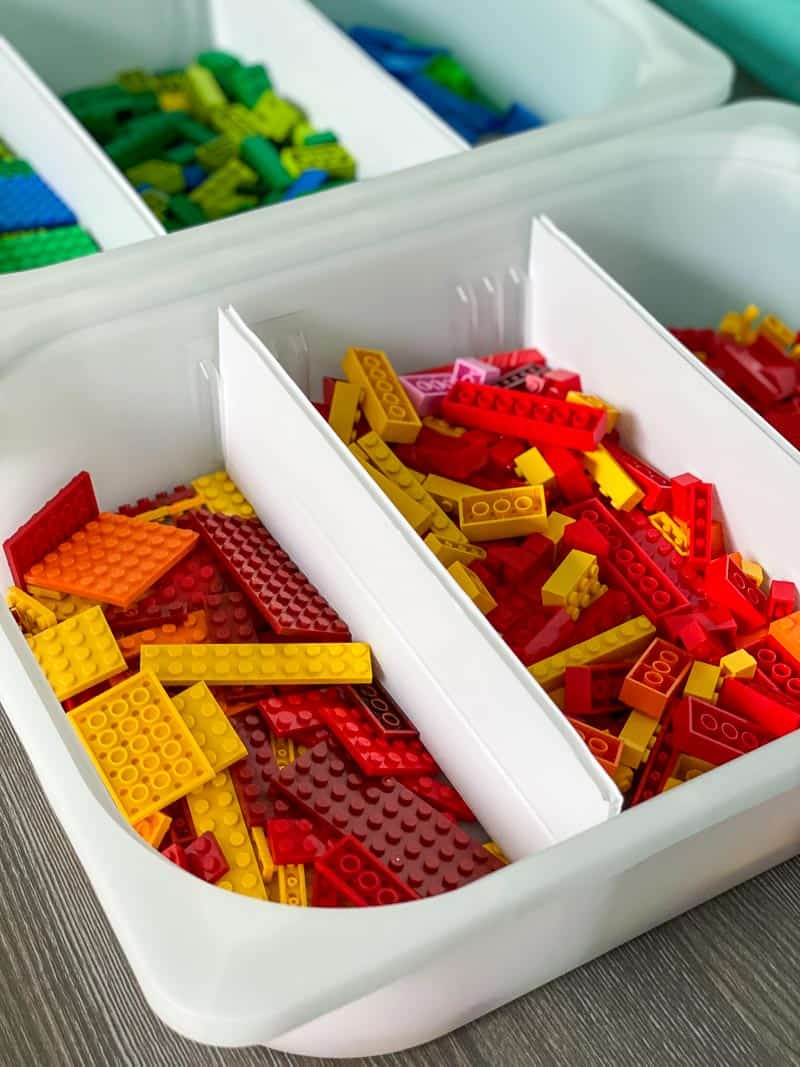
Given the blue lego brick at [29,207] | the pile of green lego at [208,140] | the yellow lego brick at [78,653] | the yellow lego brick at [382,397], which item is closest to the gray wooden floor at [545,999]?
the yellow lego brick at [78,653]

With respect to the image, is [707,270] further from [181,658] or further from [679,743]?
[181,658]

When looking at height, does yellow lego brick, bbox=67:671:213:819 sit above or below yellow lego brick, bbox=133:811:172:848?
above

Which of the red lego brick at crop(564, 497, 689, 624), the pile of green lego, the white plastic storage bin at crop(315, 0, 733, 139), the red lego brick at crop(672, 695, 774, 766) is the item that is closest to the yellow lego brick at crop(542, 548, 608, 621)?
the red lego brick at crop(564, 497, 689, 624)

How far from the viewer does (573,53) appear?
1565mm

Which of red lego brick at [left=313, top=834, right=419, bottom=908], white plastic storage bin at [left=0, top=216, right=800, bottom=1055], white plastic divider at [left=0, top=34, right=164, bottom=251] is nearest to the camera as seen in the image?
white plastic storage bin at [left=0, top=216, right=800, bottom=1055]

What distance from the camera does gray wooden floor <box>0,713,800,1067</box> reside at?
32.6 inches

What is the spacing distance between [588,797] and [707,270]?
30.1 inches

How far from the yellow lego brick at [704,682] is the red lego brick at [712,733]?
0.02m

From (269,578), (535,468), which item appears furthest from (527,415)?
(269,578)

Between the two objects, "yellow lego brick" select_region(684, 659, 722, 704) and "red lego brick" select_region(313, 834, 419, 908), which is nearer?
"red lego brick" select_region(313, 834, 419, 908)

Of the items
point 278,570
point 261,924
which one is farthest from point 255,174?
point 261,924

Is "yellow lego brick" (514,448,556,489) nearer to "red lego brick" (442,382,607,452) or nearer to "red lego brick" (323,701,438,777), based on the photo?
"red lego brick" (442,382,607,452)

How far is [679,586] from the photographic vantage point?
1041mm

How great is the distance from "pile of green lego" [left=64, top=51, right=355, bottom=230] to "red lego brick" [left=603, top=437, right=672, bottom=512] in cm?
61
